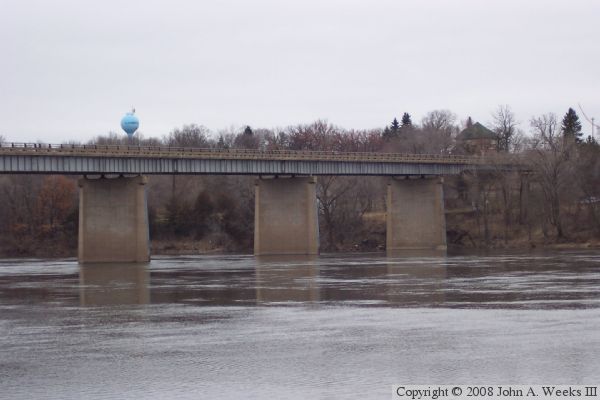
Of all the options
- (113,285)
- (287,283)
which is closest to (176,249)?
(113,285)

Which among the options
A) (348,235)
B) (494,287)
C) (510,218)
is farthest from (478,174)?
(494,287)

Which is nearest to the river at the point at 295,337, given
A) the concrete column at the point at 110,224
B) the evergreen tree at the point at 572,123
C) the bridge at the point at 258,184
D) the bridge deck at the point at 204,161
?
the bridge deck at the point at 204,161

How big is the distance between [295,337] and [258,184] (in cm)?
8684

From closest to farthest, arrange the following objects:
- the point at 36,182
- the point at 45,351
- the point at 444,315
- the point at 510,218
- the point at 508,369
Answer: the point at 508,369 < the point at 45,351 < the point at 444,315 < the point at 510,218 < the point at 36,182

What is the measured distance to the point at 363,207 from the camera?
562 feet

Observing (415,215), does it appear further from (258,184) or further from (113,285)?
(113,285)

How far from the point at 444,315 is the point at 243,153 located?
80.6 metres

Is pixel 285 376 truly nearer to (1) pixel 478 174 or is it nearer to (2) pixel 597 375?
(2) pixel 597 375

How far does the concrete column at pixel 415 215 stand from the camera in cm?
13425

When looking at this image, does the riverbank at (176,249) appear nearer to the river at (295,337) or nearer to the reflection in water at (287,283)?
the reflection in water at (287,283)

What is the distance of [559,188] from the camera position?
439ft

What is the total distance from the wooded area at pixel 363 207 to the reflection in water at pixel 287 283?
54424mm

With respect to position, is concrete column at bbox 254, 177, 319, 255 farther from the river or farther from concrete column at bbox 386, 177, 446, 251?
the river

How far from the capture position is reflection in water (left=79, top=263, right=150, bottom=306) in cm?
5494
